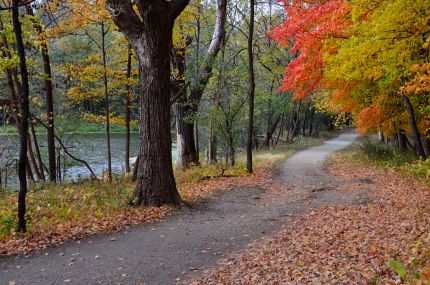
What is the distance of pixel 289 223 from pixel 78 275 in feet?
15.9

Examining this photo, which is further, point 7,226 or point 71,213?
point 71,213

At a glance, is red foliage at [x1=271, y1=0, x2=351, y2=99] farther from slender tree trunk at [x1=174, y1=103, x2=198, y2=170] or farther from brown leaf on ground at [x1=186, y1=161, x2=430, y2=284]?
brown leaf on ground at [x1=186, y1=161, x2=430, y2=284]

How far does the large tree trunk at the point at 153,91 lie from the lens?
9.20 m

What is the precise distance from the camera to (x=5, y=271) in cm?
587

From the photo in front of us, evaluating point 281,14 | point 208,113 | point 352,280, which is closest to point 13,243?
point 352,280

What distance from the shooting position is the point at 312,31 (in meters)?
14.2

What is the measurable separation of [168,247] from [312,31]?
33.5 ft

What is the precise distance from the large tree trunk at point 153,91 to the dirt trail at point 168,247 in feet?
3.20

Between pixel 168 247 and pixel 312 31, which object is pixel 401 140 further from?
pixel 168 247

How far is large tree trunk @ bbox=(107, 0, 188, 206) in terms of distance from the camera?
920 centimetres

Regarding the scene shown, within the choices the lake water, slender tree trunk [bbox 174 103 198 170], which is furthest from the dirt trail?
the lake water

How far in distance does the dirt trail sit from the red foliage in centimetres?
569

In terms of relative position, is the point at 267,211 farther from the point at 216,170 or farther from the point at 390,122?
the point at 390,122

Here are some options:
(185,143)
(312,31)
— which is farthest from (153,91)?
(185,143)
